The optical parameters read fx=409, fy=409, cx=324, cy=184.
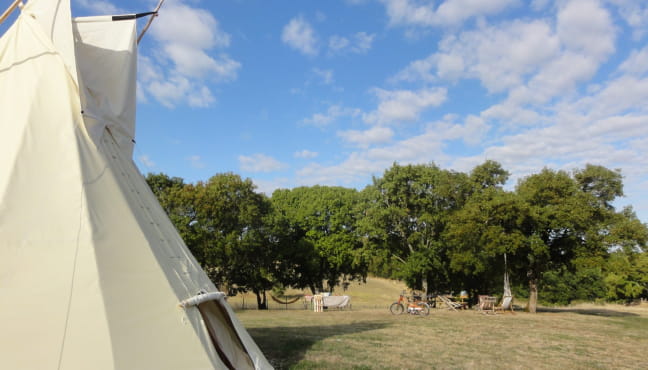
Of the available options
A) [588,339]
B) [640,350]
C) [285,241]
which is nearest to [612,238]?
[588,339]

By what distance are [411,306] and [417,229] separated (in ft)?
35.7

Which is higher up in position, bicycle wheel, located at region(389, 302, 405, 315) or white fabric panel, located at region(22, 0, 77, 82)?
white fabric panel, located at region(22, 0, 77, 82)

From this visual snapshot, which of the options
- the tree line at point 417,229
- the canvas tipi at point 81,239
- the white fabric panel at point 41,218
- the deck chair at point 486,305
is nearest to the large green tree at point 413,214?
the tree line at point 417,229

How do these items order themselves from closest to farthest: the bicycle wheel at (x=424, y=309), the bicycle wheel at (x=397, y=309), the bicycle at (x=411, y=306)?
1. the bicycle wheel at (x=424, y=309)
2. the bicycle at (x=411, y=306)
3. the bicycle wheel at (x=397, y=309)

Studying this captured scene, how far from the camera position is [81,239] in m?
6.00

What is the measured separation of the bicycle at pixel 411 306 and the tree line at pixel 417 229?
585cm

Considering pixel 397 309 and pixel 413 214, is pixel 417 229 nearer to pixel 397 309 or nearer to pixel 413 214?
pixel 413 214

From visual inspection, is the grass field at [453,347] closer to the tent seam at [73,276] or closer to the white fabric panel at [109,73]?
the tent seam at [73,276]

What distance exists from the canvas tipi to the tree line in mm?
22245

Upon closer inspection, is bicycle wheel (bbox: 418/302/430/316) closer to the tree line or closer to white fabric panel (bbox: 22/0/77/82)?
the tree line

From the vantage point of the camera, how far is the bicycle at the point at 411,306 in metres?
23.6

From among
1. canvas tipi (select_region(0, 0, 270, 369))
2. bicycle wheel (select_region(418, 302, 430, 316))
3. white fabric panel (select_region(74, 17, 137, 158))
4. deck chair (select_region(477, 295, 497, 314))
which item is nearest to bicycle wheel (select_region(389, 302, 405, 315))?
bicycle wheel (select_region(418, 302, 430, 316))

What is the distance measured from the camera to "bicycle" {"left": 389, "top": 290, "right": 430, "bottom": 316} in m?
23.6

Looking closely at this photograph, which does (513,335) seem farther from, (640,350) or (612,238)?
(612,238)
